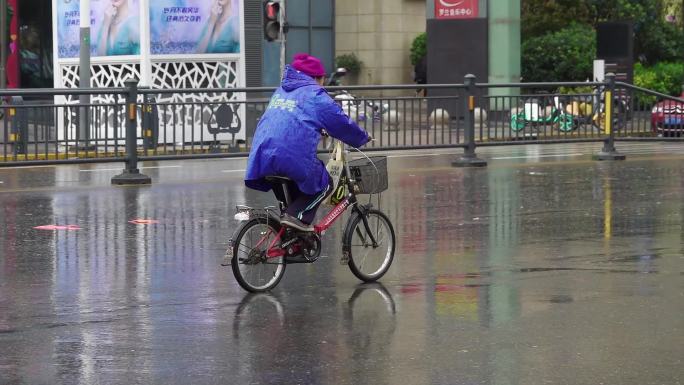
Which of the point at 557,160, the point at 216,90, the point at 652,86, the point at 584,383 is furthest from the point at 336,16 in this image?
the point at 584,383

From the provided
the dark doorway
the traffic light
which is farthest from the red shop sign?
the traffic light

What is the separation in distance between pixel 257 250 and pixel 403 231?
3.57 metres

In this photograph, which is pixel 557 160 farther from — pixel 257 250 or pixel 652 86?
pixel 652 86

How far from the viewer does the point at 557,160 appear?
69.4 feet

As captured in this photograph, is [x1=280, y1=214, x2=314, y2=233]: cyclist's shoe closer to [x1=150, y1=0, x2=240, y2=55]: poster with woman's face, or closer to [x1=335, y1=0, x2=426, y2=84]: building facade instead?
[x1=150, y1=0, x2=240, y2=55]: poster with woman's face

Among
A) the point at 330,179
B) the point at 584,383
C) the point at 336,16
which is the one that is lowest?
the point at 584,383

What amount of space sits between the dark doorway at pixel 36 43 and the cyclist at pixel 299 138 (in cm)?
2850

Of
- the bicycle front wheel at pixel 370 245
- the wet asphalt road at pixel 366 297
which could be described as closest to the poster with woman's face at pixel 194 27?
the wet asphalt road at pixel 366 297

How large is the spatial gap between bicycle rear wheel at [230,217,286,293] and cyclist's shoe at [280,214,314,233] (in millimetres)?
74

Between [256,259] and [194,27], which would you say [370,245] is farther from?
[194,27]

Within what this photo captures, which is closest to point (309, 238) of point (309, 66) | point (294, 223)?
point (294, 223)

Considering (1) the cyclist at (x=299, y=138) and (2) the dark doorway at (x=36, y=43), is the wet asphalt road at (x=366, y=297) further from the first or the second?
(2) the dark doorway at (x=36, y=43)

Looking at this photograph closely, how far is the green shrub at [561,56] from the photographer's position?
131 feet

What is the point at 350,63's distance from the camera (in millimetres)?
44156
